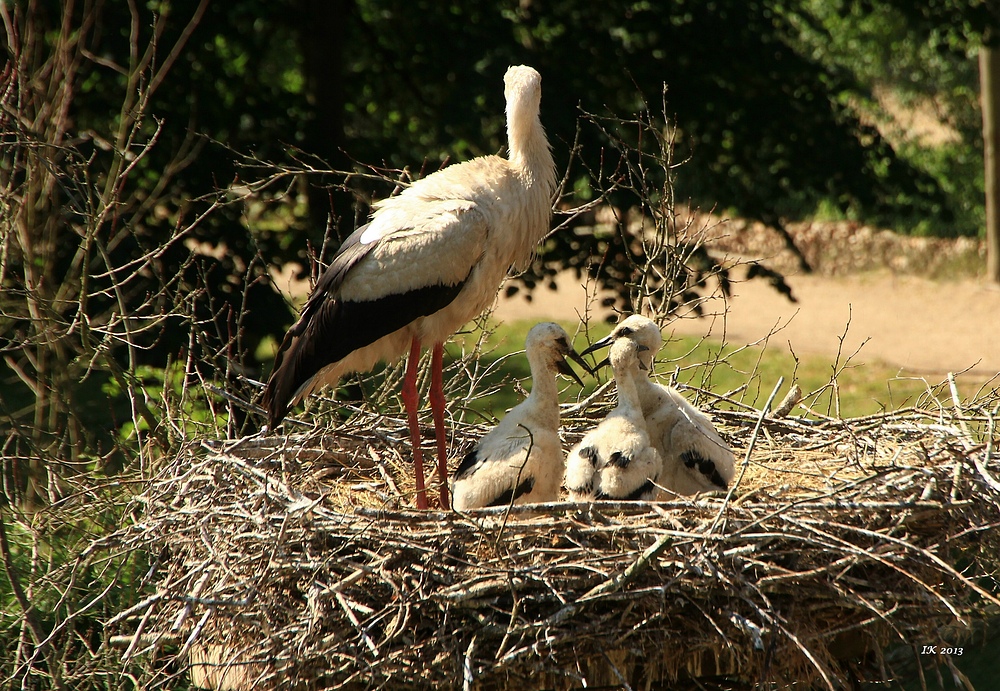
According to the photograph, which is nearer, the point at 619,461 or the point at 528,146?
the point at 619,461

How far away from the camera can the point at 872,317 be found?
13.7 m

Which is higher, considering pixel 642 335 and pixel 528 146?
pixel 528 146

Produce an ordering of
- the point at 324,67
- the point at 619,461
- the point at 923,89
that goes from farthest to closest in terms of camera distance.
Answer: the point at 923,89 < the point at 324,67 < the point at 619,461

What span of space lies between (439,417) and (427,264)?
2.29 ft

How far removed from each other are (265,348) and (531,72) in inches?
286

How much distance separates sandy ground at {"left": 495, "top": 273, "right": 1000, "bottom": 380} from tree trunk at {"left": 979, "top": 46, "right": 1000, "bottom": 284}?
0.44 meters

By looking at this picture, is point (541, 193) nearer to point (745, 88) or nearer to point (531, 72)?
point (531, 72)

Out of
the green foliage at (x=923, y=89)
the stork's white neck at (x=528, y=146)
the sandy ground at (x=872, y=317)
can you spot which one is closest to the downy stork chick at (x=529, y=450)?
the stork's white neck at (x=528, y=146)

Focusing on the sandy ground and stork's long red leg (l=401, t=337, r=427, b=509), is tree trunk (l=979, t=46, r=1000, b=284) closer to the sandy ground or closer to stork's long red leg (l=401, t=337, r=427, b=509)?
the sandy ground

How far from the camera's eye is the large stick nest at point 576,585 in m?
3.07

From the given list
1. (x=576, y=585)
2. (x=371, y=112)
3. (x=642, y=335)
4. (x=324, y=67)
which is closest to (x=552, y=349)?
(x=642, y=335)

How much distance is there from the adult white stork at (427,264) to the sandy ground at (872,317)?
22.4 feet

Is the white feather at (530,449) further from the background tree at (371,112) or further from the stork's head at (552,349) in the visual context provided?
the background tree at (371,112)

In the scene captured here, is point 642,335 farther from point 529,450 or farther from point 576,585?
point 576,585
